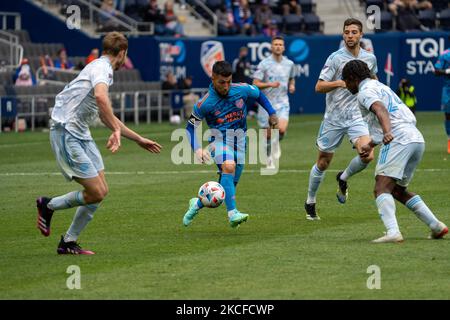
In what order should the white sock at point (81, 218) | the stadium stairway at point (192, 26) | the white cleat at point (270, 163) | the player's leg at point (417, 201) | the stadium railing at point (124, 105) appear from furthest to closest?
1. the stadium stairway at point (192, 26)
2. the stadium railing at point (124, 105)
3. the white cleat at point (270, 163)
4. the player's leg at point (417, 201)
5. the white sock at point (81, 218)

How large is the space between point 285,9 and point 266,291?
34.6 m

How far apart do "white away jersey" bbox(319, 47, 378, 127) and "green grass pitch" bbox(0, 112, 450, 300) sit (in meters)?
1.25

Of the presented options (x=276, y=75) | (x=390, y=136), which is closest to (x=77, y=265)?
(x=390, y=136)

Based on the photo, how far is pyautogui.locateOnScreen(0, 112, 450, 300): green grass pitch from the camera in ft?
32.8

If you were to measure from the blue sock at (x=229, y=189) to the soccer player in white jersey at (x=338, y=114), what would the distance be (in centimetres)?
153

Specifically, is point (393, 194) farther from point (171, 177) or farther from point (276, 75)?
point (276, 75)

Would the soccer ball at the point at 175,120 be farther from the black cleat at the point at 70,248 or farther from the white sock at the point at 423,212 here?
the black cleat at the point at 70,248

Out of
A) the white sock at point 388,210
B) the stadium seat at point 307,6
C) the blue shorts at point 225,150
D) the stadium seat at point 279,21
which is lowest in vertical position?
the stadium seat at point 279,21

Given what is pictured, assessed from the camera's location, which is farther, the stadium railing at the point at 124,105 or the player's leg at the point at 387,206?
the stadium railing at the point at 124,105

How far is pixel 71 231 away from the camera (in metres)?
12.1

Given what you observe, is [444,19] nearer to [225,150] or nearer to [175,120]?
[175,120]

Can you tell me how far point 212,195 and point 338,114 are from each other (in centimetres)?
248

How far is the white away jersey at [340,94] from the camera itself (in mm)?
15133

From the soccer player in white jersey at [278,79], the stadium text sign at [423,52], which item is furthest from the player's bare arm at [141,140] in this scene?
the stadium text sign at [423,52]
